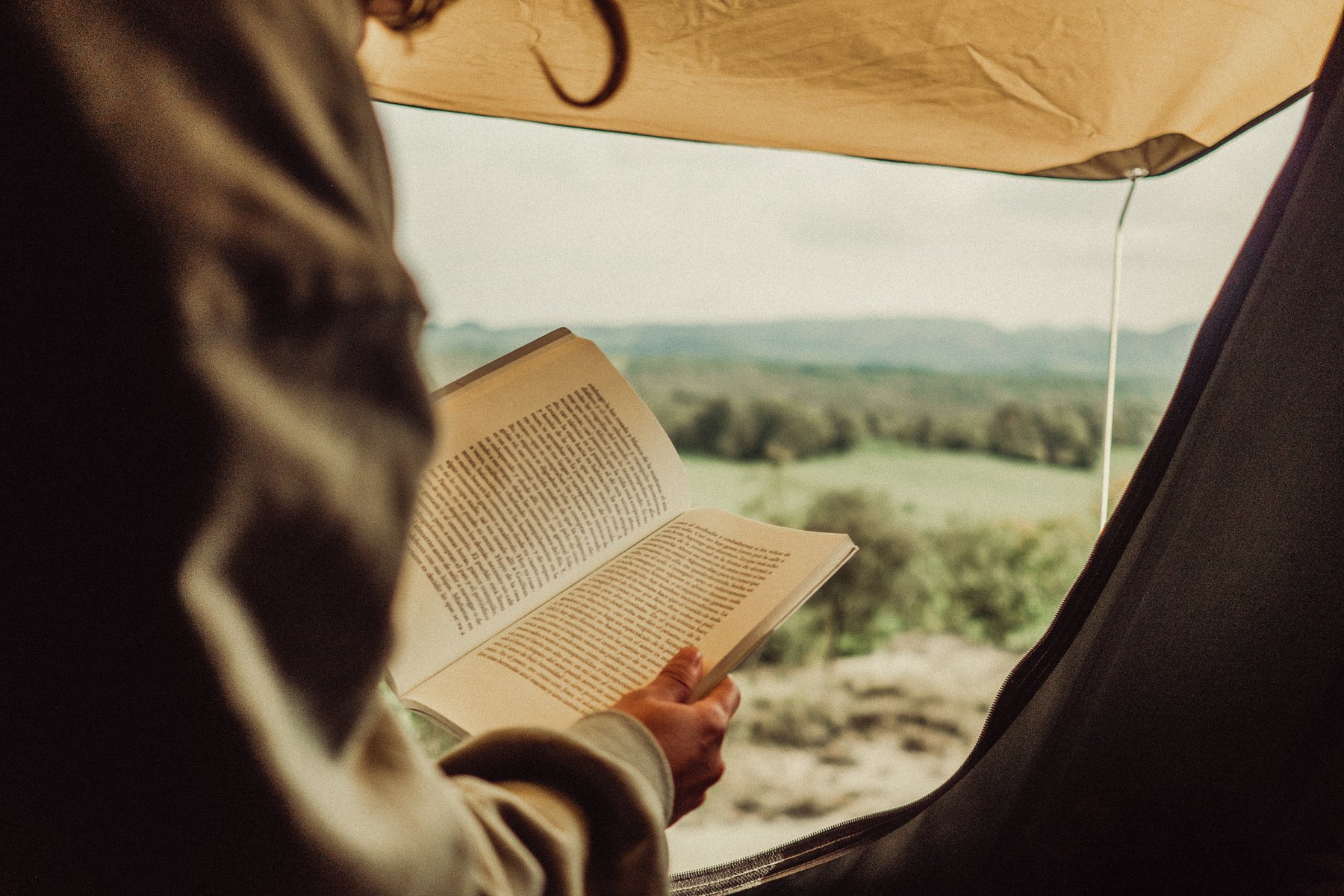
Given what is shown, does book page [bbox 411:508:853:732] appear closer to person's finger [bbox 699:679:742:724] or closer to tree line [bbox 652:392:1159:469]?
person's finger [bbox 699:679:742:724]

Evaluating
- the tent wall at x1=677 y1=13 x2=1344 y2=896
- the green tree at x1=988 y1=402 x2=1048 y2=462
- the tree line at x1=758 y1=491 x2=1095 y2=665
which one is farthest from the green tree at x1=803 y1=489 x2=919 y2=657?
the tent wall at x1=677 y1=13 x2=1344 y2=896

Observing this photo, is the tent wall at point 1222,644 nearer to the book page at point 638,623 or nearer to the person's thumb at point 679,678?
the book page at point 638,623

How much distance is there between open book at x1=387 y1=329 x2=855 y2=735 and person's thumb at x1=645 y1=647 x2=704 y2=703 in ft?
0.04

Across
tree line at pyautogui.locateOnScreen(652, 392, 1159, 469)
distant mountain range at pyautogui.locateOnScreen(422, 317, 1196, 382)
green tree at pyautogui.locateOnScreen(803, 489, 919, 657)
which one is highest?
distant mountain range at pyautogui.locateOnScreen(422, 317, 1196, 382)

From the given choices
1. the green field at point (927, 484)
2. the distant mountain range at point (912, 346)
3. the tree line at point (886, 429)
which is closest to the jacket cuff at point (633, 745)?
the distant mountain range at point (912, 346)

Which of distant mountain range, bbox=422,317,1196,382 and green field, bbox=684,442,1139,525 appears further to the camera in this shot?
green field, bbox=684,442,1139,525

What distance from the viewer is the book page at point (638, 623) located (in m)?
0.62

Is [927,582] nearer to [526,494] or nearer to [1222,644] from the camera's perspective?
[1222,644]

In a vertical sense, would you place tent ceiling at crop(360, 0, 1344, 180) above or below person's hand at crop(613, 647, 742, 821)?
above

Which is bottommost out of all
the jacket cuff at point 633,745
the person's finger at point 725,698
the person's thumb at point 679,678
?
the person's finger at point 725,698

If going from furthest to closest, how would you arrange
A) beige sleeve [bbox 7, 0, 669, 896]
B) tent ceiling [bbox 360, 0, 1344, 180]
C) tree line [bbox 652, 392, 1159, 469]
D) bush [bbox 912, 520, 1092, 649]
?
bush [bbox 912, 520, 1092, 649] → tree line [bbox 652, 392, 1159, 469] → tent ceiling [bbox 360, 0, 1344, 180] → beige sleeve [bbox 7, 0, 669, 896]

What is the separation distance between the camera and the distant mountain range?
7.07 ft

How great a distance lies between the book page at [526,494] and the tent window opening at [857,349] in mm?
509

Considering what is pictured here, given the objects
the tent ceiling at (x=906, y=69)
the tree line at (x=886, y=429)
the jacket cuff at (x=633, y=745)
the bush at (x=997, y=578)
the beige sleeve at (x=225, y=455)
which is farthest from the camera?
the bush at (x=997, y=578)
